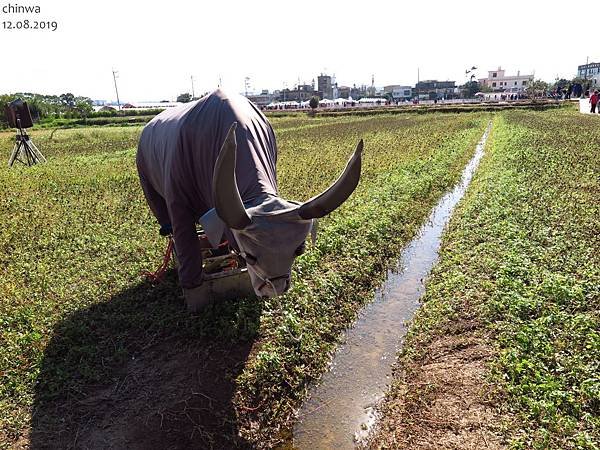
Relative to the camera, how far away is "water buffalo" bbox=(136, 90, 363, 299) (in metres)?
3.12

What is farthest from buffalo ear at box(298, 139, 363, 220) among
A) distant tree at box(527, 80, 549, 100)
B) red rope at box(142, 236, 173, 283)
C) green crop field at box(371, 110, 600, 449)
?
distant tree at box(527, 80, 549, 100)

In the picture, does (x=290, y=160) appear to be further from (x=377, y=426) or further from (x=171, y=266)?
(x=377, y=426)

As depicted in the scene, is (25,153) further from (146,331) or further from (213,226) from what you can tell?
(213,226)

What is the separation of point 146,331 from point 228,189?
8.30 ft

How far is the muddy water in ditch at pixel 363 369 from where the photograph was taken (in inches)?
145

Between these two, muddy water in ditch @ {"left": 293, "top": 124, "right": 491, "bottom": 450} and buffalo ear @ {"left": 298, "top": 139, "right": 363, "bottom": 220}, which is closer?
buffalo ear @ {"left": 298, "top": 139, "right": 363, "bottom": 220}

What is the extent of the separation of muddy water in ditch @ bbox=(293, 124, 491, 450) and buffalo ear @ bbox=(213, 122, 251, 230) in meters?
1.89

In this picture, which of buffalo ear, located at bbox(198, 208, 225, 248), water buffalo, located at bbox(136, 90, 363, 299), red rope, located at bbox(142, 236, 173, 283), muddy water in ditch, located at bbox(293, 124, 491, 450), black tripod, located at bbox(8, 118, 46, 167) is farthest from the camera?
black tripod, located at bbox(8, 118, 46, 167)

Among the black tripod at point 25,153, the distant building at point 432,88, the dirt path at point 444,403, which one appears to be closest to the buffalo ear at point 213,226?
the dirt path at point 444,403

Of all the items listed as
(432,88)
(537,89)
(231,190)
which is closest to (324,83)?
(432,88)

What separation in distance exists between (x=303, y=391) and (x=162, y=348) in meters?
1.55

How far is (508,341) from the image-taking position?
423 cm

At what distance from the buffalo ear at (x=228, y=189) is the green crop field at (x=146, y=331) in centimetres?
160

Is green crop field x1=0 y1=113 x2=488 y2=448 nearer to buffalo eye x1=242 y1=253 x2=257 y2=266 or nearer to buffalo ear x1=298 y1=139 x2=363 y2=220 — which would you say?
buffalo eye x1=242 y1=253 x2=257 y2=266
